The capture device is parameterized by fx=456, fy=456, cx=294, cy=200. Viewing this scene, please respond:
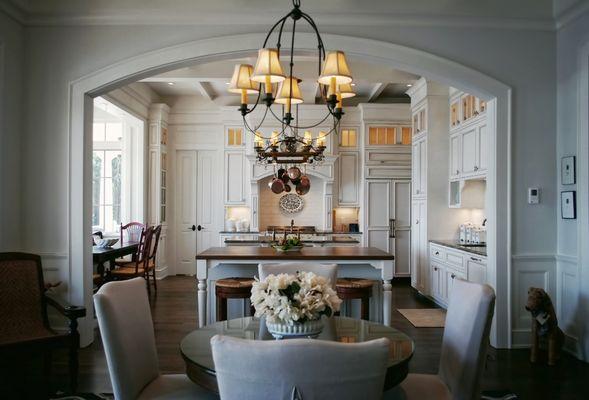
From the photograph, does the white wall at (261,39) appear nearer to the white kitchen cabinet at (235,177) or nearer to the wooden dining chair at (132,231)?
the wooden dining chair at (132,231)

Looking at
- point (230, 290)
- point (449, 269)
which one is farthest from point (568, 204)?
point (230, 290)

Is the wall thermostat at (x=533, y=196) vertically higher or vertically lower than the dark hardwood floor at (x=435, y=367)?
higher

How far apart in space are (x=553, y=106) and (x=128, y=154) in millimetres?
6264

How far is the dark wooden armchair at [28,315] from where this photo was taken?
3.07m

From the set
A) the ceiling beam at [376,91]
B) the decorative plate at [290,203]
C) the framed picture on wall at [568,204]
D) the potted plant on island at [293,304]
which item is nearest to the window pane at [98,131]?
the decorative plate at [290,203]

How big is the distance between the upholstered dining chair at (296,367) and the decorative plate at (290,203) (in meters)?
7.17

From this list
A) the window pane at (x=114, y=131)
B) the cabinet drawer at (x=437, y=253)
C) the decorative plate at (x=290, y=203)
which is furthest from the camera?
the decorative plate at (x=290, y=203)

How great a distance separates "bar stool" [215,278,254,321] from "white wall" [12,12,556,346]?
1481 millimetres

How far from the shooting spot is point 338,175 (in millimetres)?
8195

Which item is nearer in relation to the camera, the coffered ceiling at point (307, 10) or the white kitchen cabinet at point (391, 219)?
the coffered ceiling at point (307, 10)

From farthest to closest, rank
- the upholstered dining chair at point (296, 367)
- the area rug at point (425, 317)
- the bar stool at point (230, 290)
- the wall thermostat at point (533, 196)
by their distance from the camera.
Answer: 1. the area rug at point (425, 317)
2. the wall thermostat at point (533, 196)
3. the bar stool at point (230, 290)
4. the upholstered dining chair at point (296, 367)

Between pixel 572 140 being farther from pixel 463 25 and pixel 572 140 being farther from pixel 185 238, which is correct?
pixel 185 238

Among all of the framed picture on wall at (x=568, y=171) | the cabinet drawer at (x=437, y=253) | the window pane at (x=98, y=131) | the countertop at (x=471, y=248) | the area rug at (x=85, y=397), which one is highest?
the window pane at (x=98, y=131)

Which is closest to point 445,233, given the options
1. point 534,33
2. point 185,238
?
point 534,33
